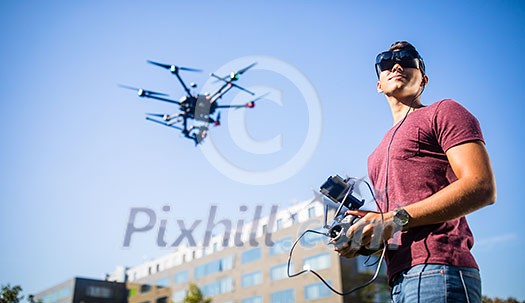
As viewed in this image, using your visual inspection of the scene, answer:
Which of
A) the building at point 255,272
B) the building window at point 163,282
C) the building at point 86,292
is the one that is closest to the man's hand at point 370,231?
the building at point 255,272

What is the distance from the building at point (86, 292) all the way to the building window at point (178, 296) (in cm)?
1128

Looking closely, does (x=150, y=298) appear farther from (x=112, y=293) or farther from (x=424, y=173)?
(x=424, y=173)

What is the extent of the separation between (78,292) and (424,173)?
90296mm

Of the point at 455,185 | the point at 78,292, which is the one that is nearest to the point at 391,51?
the point at 455,185

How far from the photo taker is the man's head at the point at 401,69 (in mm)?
2764

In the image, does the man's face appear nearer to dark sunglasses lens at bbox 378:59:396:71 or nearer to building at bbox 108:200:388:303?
dark sunglasses lens at bbox 378:59:396:71

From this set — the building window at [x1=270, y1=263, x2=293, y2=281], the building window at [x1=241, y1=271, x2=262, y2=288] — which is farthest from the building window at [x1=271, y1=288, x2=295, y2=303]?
the building window at [x1=241, y1=271, x2=262, y2=288]

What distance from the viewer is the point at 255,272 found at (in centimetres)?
6278

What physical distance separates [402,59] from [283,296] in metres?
58.3

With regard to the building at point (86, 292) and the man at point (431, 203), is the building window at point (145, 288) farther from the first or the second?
the man at point (431, 203)

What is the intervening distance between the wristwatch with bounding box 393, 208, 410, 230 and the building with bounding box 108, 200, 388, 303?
125 ft

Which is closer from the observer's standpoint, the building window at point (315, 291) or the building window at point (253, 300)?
the building window at point (315, 291)

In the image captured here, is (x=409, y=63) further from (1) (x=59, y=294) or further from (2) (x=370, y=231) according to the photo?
(1) (x=59, y=294)

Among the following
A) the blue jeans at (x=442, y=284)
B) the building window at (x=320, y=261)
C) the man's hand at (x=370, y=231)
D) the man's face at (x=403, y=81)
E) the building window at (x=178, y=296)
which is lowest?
the blue jeans at (x=442, y=284)
